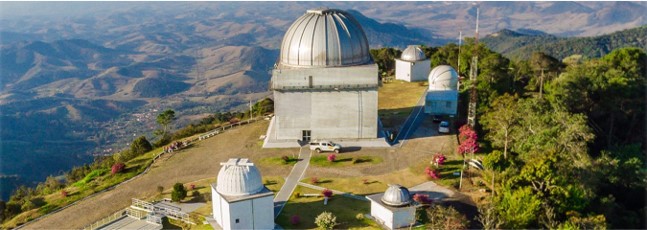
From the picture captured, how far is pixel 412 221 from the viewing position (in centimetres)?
4144

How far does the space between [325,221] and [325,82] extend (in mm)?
22984

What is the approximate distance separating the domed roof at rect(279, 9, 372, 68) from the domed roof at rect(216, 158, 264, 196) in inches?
863

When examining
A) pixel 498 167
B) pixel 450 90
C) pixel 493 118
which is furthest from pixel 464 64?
pixel 498 167

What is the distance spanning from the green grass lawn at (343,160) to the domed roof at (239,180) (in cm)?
1602

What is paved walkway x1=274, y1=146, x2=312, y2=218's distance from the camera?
47344 millimetres

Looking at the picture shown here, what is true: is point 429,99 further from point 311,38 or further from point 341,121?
point 311,38

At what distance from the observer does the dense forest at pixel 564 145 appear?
41.5 metres

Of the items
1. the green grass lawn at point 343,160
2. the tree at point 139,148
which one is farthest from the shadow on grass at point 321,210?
the tree at point 139,148

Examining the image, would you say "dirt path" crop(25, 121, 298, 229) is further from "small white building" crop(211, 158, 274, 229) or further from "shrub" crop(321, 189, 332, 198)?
"small white building" crop(211, 158, 274, 229)

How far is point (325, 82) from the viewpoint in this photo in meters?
60.0

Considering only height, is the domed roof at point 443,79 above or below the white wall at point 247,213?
above

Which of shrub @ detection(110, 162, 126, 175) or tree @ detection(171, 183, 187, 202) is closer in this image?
tree @ detection(171, 183, 187, 202)

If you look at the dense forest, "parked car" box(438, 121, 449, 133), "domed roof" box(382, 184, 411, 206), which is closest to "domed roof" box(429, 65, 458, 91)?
the dense forest

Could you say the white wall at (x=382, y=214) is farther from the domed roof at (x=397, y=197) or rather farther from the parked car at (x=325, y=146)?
the parked car at (x=325, y=146)
